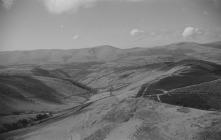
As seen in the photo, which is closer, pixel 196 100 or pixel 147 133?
pixel 147 133

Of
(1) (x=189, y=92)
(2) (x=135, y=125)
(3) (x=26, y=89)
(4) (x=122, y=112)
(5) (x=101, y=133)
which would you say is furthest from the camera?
(3) (x=26, y=89)

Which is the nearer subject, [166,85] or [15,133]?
[15,133]

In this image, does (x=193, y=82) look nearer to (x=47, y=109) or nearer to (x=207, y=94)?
(x=207, y=94)

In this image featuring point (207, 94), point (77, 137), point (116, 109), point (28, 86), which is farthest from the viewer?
point (28, 86)

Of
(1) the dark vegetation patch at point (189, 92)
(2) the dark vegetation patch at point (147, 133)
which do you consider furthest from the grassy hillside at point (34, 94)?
(2) the dark vegetation patch at point (147, 133)

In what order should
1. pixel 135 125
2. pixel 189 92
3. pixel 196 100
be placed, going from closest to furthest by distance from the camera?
pixel 135 125 < pixel 196 100 < pixel 189 92

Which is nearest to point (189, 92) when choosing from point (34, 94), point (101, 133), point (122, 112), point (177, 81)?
point (177, 81)

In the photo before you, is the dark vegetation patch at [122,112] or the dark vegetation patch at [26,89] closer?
the dark vegetation patch at [122,112]

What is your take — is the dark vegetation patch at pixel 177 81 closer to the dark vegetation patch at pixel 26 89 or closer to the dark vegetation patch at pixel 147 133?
the dark vegetation patch at pixel 26 89

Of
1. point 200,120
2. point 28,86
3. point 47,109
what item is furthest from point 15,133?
point 28,86

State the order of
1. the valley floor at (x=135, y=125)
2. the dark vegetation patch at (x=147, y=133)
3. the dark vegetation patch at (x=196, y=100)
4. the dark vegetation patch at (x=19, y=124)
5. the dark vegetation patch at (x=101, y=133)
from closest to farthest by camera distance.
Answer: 1. the valley floor at (x=135, y=125)
2. the dark vegetation patch at (x=147, y=133)
3. the dark vegetation patch at (x=101, y=133)
4. the dark vegetation patch at (x=19, y=124)
5. the dark vegetation patch at (x=196, y=100)

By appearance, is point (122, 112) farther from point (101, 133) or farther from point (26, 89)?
point (26, 89)
